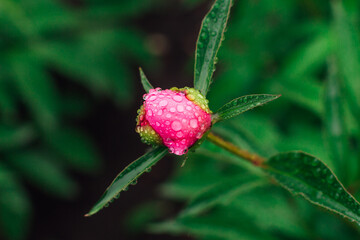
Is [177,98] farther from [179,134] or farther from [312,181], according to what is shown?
[312,181]

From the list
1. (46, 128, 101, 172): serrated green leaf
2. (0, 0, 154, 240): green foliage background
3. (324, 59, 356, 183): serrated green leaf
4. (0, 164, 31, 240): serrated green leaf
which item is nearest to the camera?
(324, 59, 356, 183): serrated green leaf

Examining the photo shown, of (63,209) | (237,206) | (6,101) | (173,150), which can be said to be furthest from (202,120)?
(63,209)

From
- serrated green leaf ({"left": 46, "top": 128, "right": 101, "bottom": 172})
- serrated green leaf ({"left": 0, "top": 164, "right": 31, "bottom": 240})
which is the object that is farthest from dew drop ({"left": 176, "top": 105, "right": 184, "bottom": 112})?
serrated green leaf ({"left": 46, "top": 128, "right": 101, "bottom": 172})

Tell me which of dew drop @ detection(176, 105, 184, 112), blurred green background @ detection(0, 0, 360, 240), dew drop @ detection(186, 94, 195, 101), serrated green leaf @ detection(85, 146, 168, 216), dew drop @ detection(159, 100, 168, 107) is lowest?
serrated green leaf @ detection(85, 146, 168, 216)

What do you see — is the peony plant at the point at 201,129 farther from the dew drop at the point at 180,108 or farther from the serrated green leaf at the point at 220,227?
the serrated green leaf at the point at 220,227

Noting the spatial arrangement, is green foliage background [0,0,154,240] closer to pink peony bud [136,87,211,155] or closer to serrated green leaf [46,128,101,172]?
serrated green leaf [46,128,101,172]

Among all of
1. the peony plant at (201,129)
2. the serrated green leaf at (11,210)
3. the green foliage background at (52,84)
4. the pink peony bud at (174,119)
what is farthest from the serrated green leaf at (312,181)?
the serrated green leaf at (11,210)
